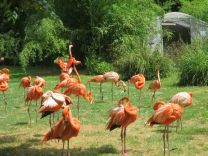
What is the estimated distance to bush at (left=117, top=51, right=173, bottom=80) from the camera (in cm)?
1458

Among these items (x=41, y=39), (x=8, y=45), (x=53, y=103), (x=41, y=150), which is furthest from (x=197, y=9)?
(x=53, y=103)

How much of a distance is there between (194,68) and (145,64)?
86.1 inches

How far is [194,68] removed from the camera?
42.0ft

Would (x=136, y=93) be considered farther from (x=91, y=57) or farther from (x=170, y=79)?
(x=91, y=57)

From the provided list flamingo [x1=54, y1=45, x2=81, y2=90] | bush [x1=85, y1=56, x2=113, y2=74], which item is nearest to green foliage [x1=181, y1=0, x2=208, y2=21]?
bush [x1=85, y1=56, x2=113, y2=74]

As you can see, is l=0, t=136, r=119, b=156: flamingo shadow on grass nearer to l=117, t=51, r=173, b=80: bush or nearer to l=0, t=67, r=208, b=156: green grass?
l=0, t=67, r=208, b=156: green grass

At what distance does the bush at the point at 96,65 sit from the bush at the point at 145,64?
1572 mm

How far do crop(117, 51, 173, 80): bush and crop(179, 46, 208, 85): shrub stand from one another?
1.50 meters

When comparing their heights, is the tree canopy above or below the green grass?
above

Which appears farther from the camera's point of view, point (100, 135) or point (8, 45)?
point (8, 45)

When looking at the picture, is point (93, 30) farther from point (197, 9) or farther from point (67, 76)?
point (197, 9)

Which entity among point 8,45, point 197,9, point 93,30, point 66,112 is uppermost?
point 197,9

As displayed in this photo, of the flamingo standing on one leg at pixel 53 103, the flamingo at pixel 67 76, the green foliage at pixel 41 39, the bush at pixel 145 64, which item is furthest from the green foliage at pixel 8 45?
the flamingo standing on one leg at pixel 53 103

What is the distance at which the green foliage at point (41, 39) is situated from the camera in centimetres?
1673
